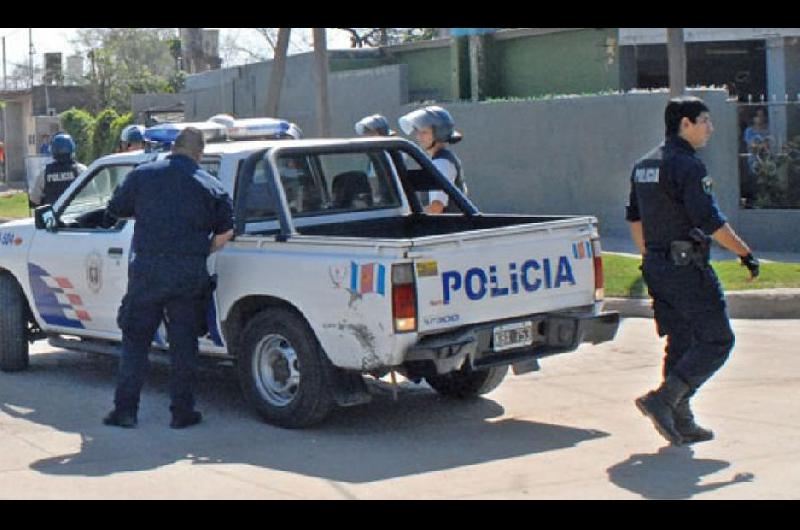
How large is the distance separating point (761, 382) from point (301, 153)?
11.5 feet

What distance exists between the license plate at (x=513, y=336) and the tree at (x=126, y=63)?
39.7 metres

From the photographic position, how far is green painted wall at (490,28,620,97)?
2339 centimetres

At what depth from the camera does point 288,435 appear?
8.11 metres

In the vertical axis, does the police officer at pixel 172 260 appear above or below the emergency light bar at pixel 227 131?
below

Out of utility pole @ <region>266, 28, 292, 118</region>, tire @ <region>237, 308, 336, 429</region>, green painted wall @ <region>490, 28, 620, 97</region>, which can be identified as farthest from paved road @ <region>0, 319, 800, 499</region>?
green painted wall @ <region>490, 28, 620, 97</region>

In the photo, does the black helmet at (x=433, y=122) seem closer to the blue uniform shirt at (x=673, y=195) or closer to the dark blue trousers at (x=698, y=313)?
the blue uniform shirt at (x=673, y=195)

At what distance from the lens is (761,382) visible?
9.59 m

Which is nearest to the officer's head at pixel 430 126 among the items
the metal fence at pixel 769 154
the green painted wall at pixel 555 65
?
the metal fence at pixel 769 154

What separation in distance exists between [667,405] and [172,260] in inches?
118

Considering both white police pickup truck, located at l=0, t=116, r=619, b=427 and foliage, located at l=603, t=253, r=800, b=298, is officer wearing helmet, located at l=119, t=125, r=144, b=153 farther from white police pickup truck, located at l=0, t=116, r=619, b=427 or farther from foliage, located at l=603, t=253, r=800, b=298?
foliage, located at l=603, t=253, r=800, b=298

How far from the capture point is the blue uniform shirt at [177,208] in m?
8.29

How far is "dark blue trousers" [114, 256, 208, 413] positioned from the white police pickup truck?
10.8 inches

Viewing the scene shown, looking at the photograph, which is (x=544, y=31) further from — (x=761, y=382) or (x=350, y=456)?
(x=350, y=456)
